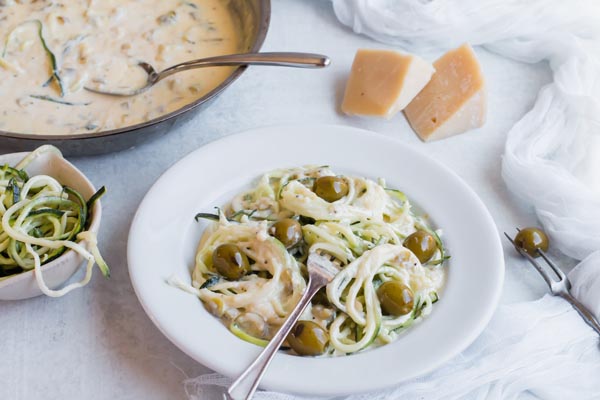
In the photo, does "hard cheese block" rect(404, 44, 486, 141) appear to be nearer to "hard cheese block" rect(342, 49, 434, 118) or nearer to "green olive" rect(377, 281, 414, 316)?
"hard cheese block" rect(342, 49, 434, 118)

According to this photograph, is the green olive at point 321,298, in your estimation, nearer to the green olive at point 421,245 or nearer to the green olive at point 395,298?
the green olive at point 395,298

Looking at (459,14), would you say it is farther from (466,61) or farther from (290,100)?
(290,100)

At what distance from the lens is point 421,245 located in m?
2.14

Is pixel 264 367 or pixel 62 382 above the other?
pixel 264 367

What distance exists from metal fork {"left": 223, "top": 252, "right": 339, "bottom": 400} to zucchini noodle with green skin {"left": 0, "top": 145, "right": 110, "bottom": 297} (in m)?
0.49

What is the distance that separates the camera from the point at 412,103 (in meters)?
2.82

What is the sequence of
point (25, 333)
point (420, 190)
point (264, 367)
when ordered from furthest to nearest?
point (420, 190)
point (25, 333)
point (264, 367)

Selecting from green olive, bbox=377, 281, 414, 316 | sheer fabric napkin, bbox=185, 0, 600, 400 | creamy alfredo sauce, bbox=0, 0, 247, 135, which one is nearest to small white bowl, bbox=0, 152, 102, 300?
creamy alfredo sauce, bbox=0, 0, 247, 135

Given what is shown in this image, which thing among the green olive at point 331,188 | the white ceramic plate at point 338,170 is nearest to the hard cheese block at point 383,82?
the white ceramic plate at point 338,170

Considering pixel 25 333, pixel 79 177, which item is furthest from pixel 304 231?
pixel 25 333

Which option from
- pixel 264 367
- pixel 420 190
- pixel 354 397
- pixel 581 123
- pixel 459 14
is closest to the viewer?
pixel 264 367

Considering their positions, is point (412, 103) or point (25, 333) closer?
point (25, 333)

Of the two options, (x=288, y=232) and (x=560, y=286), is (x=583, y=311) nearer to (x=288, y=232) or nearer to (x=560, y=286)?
(x=560, y=286)

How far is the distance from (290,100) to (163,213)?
0.89m
